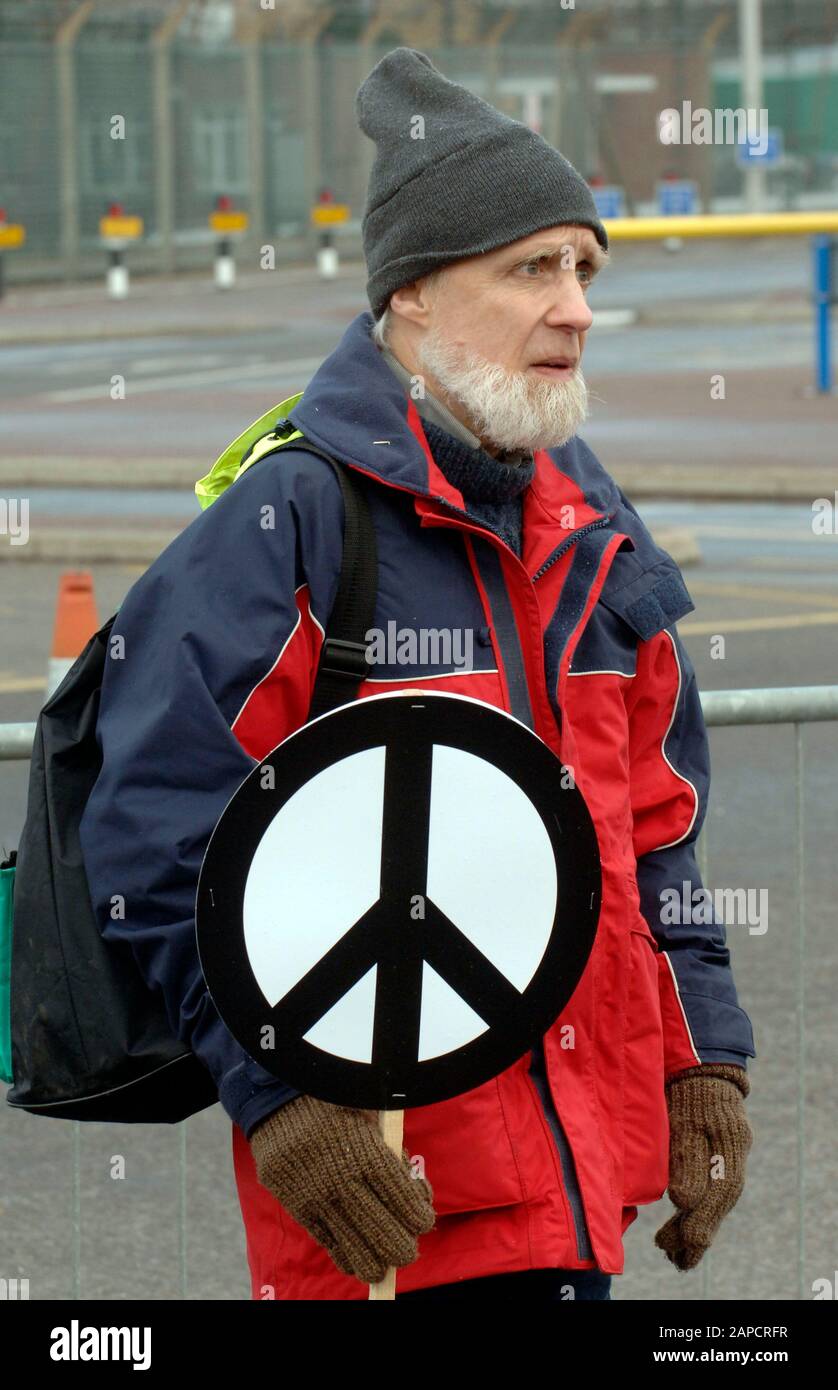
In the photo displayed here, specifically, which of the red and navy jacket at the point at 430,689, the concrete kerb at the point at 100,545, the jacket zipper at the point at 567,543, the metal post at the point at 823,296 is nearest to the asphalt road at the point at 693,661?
the concrete kerb at the point at 100,545

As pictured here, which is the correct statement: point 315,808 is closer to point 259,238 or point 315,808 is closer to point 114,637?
point 114,637

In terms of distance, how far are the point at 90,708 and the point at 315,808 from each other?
344 mm

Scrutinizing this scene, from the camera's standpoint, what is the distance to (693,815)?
9.71 feet

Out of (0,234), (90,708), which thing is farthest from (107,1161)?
(0,234)

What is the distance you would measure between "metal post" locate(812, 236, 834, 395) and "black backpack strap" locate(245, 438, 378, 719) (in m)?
16.6

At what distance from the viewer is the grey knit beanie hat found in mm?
2746

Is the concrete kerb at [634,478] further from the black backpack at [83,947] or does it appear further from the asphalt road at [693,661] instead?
the black backpack at [83,947]

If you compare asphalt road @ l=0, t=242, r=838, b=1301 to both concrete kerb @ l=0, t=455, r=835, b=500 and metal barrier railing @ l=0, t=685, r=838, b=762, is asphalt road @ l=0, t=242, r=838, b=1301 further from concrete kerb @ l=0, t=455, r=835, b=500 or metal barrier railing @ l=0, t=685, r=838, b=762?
metal barrier railing @ l=0, t=685, r=838, b=762

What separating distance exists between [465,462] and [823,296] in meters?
16.7

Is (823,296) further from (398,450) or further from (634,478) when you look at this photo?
(398,450)

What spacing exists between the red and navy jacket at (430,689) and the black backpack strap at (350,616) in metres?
0.02

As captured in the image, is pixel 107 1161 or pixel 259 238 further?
pixel 259 238

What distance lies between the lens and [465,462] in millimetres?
2756
